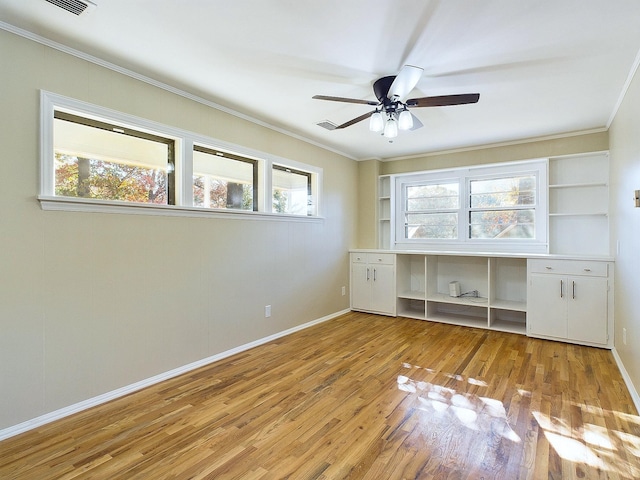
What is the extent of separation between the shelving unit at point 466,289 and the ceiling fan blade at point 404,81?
2.72 m

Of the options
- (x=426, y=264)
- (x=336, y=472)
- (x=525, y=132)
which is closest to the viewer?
(x=336, y=472)

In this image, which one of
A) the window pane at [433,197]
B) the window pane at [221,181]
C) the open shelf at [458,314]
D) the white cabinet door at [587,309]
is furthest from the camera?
the window pane at [433,197]

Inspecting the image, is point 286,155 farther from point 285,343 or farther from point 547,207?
point 547,207

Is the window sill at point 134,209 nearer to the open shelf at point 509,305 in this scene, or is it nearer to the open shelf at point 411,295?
the open shelf at point 411,295

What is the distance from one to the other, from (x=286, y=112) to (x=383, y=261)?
2.62 m

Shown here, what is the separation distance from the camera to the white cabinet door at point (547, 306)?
12.7 feet

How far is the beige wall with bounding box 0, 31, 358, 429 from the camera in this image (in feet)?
7.03

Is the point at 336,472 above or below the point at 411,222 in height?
below

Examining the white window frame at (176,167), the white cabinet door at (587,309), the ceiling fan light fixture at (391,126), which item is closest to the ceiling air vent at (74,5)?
the white window frame at (176,167)

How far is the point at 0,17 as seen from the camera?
2020 millimetres

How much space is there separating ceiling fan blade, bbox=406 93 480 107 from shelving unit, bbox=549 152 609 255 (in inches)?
106

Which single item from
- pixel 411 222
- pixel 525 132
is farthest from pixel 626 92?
pixel 411 222

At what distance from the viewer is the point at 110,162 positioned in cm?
268

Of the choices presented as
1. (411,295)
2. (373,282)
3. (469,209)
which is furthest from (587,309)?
(373,282)
